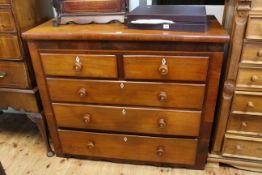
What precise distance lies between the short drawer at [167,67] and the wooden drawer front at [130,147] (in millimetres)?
413

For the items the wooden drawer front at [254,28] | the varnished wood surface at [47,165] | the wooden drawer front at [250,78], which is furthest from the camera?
the varnished wood surface at [47,165]

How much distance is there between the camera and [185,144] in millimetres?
1372

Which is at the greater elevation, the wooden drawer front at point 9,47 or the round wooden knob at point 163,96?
the wooden drawer front at point 9,47

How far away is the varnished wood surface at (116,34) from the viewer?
3.44 feet

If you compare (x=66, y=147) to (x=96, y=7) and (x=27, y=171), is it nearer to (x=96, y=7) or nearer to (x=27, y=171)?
(x=27, y=171)

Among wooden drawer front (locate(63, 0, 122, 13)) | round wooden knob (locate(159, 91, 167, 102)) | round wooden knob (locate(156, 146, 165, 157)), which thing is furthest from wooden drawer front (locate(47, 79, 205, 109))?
wooden drawer front (locate(63, 0, 122, 13))

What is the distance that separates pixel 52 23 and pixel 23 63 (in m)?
0.28

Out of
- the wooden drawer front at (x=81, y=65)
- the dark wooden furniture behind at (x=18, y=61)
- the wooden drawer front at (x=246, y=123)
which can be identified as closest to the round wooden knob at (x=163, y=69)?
the wooden drawer front at (x=81, y=65)

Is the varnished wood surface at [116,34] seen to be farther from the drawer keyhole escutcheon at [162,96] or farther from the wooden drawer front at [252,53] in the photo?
the drawer keyhole escutcheon at [162,96]

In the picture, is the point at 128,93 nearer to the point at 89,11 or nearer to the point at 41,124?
the point at 89,11

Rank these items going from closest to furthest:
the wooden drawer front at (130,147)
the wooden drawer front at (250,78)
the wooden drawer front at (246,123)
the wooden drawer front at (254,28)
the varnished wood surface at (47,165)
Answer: the wooden drawer front at (254,28), the wooden drawer front at (250,78), the wooden drawer front at (246,123), the wooden drawer front at (130,147), the varnished wood surface at (47,165)

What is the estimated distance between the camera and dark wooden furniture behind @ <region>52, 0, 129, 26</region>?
4.21 feet

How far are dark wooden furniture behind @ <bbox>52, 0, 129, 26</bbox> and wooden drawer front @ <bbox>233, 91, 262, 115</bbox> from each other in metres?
Answer: 0.74

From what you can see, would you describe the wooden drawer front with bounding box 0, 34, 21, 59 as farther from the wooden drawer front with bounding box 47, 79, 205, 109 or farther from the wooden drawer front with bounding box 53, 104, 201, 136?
the wooden drawer front with bounding box 53, 104, 201, 136
